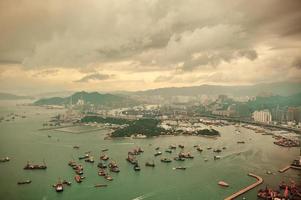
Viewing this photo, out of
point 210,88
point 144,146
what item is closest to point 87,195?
point 144,146

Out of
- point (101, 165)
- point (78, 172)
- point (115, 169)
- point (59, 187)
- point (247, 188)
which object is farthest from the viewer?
point (101, 165)

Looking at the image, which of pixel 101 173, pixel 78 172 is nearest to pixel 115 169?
pixel 101 173

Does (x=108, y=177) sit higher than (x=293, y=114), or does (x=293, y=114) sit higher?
(x=293, y=114)

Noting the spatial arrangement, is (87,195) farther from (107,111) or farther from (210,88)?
(210,88)

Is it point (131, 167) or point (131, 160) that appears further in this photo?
point (131, 160)

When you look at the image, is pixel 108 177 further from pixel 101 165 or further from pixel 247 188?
pixel 247 188

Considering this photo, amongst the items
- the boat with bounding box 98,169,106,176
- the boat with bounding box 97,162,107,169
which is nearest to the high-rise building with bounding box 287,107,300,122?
the boat with bounding box 97,162,107,169

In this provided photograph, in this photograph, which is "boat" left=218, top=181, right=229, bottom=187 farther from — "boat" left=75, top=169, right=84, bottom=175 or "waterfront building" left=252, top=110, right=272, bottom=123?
"waterfront building" left=252, top=110, right=272, bottom=123
